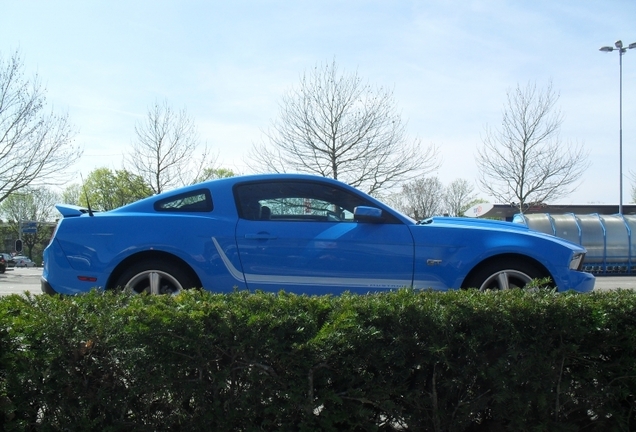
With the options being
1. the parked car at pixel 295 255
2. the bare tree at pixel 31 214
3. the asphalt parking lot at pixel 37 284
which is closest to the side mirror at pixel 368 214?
the parked car at pixel 295 255

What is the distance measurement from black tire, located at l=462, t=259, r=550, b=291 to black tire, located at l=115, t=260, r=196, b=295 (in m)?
2.58

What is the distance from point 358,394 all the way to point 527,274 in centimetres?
292

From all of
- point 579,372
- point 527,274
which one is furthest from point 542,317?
point 527,274

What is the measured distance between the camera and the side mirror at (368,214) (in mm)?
5234

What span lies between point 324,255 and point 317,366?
2.32 m

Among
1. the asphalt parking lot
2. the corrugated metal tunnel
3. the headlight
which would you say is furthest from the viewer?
the corrugated metal tunnel

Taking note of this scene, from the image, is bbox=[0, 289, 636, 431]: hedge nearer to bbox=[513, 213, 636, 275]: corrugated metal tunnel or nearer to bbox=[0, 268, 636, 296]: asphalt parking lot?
bbox=[0, 268, 636, 296]: asphalt parking lot

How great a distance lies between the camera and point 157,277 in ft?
17.3

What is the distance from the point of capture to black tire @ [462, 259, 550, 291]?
17.3 ft

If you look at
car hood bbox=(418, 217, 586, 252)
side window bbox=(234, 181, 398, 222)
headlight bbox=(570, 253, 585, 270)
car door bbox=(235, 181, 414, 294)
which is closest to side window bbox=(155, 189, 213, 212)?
side window bbox=(234, 181, 398, 222)

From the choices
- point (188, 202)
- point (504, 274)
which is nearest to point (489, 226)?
point (504, 274)

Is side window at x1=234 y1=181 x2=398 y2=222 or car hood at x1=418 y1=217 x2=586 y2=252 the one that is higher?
side window at x1=234 y1=181 x2=398 y2=222

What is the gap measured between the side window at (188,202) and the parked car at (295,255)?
0.50ft

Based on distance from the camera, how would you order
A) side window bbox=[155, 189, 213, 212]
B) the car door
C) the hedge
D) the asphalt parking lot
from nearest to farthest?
the hedge < the car door < side window bbox=[155, 189, 213, 212] < the asphalt parking lot
